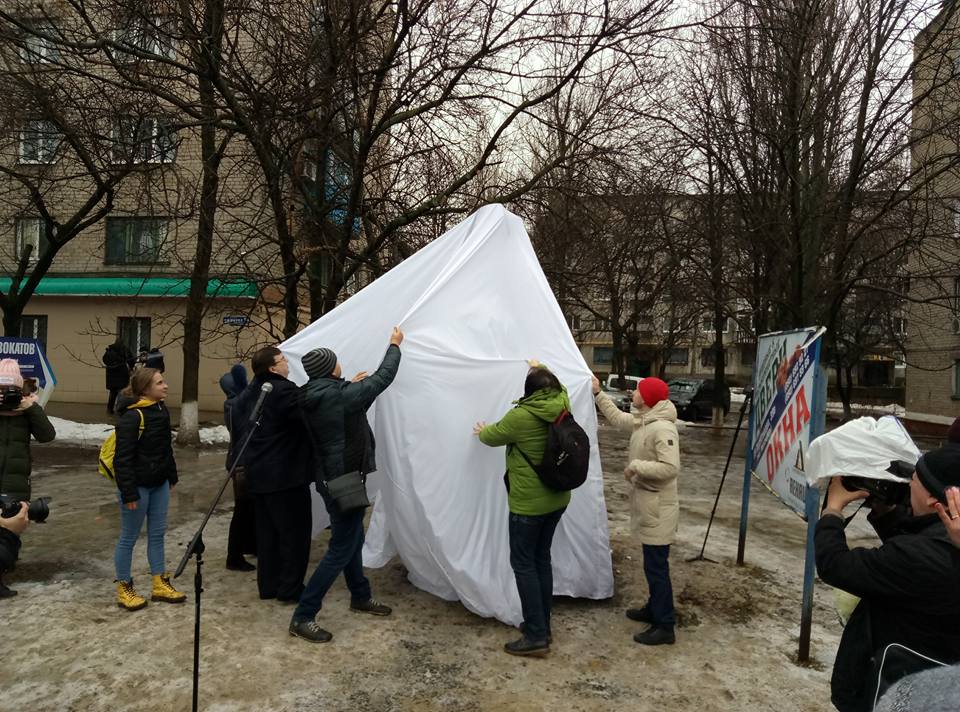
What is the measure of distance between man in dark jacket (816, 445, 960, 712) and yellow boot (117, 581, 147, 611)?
14.0 ft

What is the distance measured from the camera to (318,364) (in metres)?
4.22

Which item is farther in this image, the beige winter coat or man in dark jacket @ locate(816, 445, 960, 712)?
the beige winter coat

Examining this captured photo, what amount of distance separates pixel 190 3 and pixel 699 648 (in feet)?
25.2

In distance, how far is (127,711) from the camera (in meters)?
3.27

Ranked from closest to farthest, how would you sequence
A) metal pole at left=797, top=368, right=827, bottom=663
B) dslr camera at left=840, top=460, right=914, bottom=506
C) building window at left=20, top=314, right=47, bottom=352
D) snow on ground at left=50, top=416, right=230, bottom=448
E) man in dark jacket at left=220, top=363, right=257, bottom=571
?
dslr camera at left=840, top=460, right=914, bottom=506 → metal pole at left=797, top=368, right=827, bottom=663 → man in dark jacket at left=220, top=363, right=257, bottom=571 → snow on ground at left=50, top=416, right=230, bottom=448 → building window at left=20, top=314, right=47, bottom=352

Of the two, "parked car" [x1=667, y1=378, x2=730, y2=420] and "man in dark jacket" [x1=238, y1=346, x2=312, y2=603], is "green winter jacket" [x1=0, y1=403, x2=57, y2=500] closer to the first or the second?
"man in dark jacket" [x1=238, y1=346, x2=312, y2=603]

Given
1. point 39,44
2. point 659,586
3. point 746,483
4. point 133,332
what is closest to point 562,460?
point 659,586

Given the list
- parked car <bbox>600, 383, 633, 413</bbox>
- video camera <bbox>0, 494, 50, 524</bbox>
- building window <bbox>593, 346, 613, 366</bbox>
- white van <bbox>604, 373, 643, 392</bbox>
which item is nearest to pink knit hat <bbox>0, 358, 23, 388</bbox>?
video camera <bbox>0, 494, 50, 524</bbox>

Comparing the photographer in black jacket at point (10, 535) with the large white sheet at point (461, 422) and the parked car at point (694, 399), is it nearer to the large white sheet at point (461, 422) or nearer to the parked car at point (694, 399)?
the large white sheet at point (461, 422)

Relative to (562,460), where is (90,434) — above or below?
below

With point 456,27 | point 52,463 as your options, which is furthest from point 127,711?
point 52,463

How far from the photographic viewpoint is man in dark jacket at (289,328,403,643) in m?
4.10

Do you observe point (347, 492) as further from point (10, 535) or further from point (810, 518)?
point (810, 518)

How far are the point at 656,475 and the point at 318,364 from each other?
7.61ft
